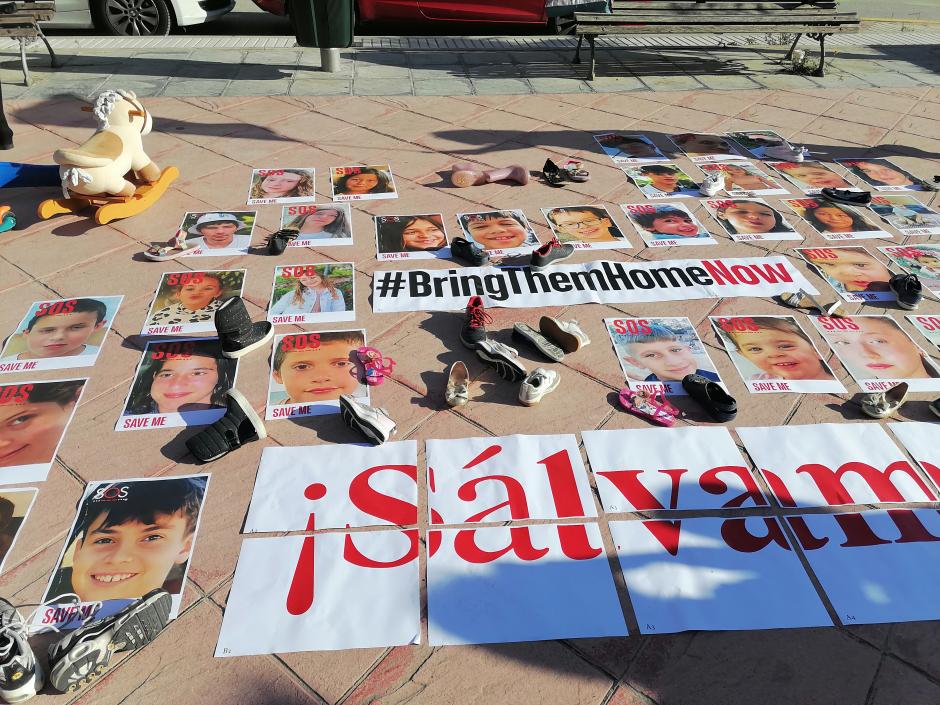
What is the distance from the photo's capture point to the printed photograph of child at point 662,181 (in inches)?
216

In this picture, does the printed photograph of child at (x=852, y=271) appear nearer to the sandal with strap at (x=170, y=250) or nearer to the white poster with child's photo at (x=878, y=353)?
the white poster with child's photo at (x=878, y=353)

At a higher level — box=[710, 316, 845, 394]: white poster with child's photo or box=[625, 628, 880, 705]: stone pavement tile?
box=[710, 316, 845, 394]: white poster with child's photo

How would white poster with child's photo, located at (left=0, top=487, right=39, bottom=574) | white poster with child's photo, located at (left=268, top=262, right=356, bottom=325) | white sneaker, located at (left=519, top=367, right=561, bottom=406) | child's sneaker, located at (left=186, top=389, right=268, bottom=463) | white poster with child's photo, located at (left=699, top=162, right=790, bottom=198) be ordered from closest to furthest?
white poster with child's photo, located at (left=0, top=487, right=39, bottom=574), child's sneaker, located at (left=186, top=389, right=268, bottom=463), white sneaker, located at (left=519, top=367, right=561, bottom=406), white poster with child's photo, located at (left=268, top=262, right=356, bottom=325), white poster with child's photo, located at (left=699, top=162, right=790, bottom=198)

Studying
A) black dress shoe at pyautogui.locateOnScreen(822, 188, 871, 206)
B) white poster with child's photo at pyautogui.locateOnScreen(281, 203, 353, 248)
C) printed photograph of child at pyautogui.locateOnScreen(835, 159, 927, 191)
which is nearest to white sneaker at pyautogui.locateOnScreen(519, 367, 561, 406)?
white poster with child's photo at pyautogui.locateOnScreen(281, 203, 353, 248)

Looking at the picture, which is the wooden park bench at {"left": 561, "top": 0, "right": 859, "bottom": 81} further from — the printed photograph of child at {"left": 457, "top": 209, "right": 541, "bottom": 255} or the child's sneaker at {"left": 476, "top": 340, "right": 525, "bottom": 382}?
the child's sneaker at {"left": 476, "top": 340, "right": 525, "bottom": 382}

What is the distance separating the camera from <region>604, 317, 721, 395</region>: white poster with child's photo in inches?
141

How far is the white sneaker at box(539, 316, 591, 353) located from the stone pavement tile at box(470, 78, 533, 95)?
4622mm

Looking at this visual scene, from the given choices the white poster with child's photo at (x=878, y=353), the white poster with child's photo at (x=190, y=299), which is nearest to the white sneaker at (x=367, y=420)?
the white poster with child's photo at (x=190, y=299)

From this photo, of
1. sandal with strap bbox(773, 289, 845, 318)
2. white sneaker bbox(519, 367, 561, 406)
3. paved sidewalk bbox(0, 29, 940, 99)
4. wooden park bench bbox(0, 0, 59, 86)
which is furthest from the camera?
paved sidewalk bbox(0, 29, 940, 99)

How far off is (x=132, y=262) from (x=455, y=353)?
2.32 metres

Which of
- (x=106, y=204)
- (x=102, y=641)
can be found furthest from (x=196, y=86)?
(x=102, y=641)

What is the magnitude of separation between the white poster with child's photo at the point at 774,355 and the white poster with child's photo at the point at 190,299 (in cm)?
296

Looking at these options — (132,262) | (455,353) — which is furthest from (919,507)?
(132,262)

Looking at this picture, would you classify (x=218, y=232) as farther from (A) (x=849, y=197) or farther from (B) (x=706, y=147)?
(A) (x=849, y=197)
